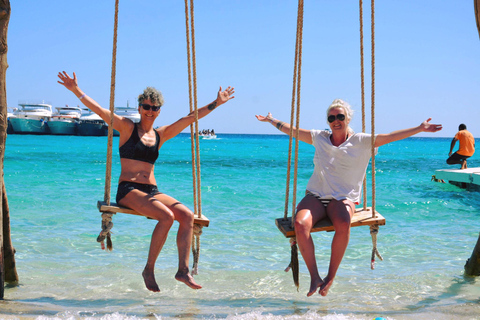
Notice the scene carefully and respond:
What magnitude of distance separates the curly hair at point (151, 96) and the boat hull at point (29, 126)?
7869 cm

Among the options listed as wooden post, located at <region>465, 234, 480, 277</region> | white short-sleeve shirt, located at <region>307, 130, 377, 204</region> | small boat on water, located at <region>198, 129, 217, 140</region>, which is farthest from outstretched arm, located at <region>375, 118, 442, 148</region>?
small boat on water, located at <region>198, 129, 217, 140</region>

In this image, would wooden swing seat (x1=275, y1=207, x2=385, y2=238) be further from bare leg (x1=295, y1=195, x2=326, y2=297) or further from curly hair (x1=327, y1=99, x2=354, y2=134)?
curly hair (x1=327, y1=99, x2=354, y2=134)

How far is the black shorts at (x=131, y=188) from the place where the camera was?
4.38 m

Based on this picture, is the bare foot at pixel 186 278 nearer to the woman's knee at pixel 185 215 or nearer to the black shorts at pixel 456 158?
the woman's knee at pixel 185 215

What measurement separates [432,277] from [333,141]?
2860 mm

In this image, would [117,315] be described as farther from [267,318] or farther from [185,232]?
[267,318]

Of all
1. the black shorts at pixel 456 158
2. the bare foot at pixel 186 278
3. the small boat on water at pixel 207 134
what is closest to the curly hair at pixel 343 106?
the bare foot at pixel 186 278

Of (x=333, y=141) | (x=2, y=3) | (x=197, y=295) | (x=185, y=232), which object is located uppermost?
(x=2, y=3)

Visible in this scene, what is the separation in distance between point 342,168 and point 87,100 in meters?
2.34

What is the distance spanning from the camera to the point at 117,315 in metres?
4.20

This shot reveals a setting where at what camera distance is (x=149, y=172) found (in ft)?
15.0

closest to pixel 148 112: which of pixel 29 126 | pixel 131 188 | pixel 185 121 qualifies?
pixel 185 121

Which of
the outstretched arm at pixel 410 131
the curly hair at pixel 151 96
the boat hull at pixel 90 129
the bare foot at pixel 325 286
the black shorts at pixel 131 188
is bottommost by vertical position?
the bare foot at pixel 325 286

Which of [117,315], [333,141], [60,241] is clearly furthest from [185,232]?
[60,241]
